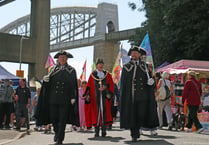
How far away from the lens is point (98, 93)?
10.7 m

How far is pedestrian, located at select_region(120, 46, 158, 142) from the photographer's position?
8688mm

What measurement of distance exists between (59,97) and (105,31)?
60466 mm

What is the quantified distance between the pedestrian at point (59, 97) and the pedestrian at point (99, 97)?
1.73 meters

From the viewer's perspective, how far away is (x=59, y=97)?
859 centimetres

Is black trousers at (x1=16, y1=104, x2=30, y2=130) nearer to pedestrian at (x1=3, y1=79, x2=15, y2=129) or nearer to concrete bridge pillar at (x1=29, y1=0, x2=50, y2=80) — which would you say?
pedestrian at (x1=3, y1=79, x2=15, y2=129)

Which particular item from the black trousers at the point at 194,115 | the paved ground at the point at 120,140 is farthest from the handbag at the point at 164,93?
the paved ground at the point at 120,140

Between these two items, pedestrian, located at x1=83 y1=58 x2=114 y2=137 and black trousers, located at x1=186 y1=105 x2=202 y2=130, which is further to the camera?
black trousers, located at x1=186 y1=105 x2=202 y2=130

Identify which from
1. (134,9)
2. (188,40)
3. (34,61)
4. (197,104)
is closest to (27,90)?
(197,104)

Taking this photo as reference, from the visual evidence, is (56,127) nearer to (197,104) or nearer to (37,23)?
(197,104)

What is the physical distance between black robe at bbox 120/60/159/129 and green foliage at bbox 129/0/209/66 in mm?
15084

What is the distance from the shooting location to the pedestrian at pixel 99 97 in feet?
34.6

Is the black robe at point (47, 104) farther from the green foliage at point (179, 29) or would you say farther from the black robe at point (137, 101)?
the green foliage at point (179, 29)

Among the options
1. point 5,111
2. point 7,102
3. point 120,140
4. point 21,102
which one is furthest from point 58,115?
point 5,111

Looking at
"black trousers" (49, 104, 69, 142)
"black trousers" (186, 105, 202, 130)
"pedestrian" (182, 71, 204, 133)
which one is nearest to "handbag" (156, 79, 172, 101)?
"pedestrian" (182, 71, 204, 133)
